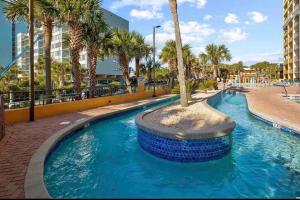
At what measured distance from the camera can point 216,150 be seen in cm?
844

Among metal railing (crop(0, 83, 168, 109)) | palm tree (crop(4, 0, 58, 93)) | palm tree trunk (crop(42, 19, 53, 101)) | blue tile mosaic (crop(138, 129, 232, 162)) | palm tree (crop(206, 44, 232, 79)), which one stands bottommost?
blue tile mosaic (crop(138, 129, 232, 162))

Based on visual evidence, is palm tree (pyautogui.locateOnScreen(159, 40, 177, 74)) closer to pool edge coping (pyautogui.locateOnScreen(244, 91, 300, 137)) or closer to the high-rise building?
pool edge coping (pyautogui.locateOnScreen(244, 91, 300, 137))

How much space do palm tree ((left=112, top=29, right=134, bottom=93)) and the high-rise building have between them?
5831 cm

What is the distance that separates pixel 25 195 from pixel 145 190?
2.55 metres

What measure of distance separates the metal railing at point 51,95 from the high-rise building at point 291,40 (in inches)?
2504

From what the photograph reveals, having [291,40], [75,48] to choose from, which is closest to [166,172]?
[75,48]

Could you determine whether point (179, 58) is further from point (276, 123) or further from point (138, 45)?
point (138, 45)

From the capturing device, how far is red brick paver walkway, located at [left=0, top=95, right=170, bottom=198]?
5604mm

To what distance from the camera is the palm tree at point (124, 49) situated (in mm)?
28834

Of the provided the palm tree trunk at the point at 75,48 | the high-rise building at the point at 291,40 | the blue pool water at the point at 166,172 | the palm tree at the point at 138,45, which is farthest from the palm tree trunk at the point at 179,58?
the high-rise building at the point at 291,40

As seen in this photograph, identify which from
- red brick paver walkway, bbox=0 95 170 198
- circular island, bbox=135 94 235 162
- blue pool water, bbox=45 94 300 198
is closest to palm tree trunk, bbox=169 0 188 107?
blue pool water, bbox=45 94 300 198

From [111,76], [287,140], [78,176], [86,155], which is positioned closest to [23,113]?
[86,155]

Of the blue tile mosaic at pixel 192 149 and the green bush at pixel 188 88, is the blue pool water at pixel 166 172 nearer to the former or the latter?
the blue tile mosaic at pixel 192 149

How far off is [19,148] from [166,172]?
4.44 metres
